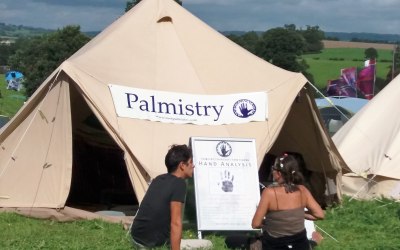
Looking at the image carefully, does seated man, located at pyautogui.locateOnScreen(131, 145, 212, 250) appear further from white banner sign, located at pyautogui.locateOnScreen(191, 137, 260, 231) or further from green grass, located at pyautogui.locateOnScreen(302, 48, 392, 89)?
green grass, located at pyautogui.locateOnScreen(302, 48, 392, 89)

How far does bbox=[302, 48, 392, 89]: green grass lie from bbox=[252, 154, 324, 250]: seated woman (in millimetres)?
36113

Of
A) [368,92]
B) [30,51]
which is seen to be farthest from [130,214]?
[30,51]

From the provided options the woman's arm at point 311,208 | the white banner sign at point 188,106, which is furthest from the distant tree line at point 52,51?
the woman's arm at point 311,208

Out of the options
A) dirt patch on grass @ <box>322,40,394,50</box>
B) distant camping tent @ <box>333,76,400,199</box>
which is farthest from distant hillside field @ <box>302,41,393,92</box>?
distant camping tent @ <box>333,76,400,199</box>

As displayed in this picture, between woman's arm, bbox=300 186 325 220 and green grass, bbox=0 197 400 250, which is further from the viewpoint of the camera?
green grass, bbox=0 197 400 250

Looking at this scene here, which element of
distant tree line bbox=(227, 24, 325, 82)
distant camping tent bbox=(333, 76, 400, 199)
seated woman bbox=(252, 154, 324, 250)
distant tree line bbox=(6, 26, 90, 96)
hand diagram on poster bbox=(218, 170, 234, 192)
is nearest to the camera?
seated woman bbox=(252, 154, 324, 250)

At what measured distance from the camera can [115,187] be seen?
1120cm

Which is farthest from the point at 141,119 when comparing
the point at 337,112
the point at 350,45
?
the point at 350,45

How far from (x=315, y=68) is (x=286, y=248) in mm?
43250

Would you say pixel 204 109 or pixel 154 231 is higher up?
pixel 204 109

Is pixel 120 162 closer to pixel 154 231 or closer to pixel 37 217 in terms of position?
pixel 37 217

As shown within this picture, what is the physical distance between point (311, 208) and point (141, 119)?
3.31 meters

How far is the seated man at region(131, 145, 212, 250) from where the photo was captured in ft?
19.4

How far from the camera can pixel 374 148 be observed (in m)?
11.3
